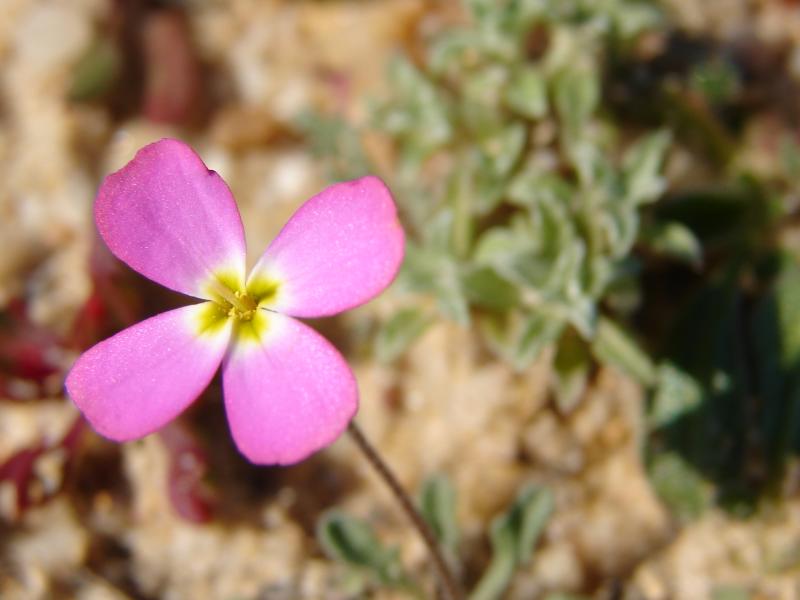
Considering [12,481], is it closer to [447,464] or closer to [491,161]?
[447,464]

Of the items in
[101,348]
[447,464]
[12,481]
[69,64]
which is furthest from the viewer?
[69,64]

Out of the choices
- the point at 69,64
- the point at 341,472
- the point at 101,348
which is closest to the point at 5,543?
the point at 341,472

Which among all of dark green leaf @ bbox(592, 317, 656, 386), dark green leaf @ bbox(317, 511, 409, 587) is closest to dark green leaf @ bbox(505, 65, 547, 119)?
dark green leaf @ bbox(592, 317, 656, 386)

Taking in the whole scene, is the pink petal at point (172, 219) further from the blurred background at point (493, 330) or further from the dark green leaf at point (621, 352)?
the dark green leaf at point (621, 352)

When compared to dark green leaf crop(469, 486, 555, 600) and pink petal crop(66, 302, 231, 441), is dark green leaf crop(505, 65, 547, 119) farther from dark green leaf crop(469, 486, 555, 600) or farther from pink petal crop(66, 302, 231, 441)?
pink petal crop(66, 302, 231, 441)

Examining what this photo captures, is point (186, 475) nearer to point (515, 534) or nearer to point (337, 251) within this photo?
point (515, 534)

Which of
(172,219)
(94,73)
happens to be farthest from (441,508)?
(94,73)

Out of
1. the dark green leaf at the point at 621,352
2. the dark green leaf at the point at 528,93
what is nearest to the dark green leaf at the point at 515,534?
the dark green leaf at the point at 621,352
